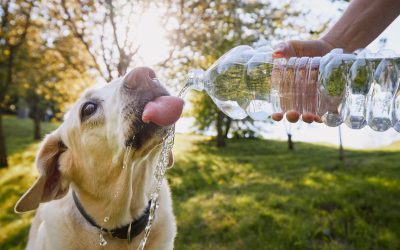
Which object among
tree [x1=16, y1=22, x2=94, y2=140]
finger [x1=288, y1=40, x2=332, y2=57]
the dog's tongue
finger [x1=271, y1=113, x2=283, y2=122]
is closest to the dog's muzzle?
the dog's tongue

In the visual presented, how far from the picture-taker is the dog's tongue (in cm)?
233

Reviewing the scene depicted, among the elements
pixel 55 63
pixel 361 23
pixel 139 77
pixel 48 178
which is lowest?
pixel 48 178

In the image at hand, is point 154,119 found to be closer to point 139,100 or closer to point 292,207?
point 139,100

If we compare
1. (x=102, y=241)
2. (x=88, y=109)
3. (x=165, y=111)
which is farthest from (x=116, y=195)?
(x=165, y=111)

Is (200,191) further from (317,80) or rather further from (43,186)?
(317,80)

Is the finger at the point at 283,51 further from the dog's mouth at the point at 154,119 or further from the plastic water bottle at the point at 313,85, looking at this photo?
the dog's mouth at the point at 154,119

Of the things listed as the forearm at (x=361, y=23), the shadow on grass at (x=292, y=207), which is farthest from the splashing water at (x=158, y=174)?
the shadow on grass at (x=292, y=207)

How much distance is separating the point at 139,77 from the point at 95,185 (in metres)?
1.11

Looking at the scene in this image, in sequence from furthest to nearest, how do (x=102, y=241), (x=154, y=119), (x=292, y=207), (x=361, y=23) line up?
(x=292, y=207) < (x=102, y=241) < (x=361, y=23) < (x=154, y=119)

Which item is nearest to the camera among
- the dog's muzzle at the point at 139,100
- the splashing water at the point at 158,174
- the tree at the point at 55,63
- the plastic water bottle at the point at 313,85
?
the plastic water bottle at the point at 313,85

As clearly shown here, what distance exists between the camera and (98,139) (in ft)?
9.78

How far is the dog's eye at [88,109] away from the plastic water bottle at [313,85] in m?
0.75

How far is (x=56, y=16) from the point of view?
9.84m

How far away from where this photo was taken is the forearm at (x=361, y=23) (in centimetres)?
239
